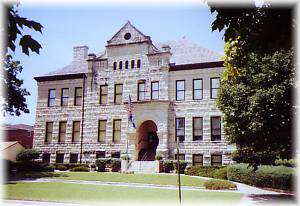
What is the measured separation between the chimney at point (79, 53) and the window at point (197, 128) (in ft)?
54.5

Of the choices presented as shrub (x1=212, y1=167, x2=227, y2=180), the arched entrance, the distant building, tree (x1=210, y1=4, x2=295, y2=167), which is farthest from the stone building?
the distant building

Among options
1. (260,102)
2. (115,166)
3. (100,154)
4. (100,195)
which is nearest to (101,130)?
(100,154)

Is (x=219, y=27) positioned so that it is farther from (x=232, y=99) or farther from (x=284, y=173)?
(x=284, y=173)

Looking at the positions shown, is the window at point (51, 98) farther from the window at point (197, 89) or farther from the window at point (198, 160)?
the window at point (198, 160)

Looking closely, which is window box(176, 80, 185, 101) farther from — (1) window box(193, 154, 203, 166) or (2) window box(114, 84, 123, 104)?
(2) window box(114, 84, 123, 104)

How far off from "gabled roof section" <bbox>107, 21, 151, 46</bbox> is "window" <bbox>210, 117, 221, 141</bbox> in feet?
35.1

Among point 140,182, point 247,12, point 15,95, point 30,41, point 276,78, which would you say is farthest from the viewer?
A: point 15,95

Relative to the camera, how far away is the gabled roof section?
117 ft

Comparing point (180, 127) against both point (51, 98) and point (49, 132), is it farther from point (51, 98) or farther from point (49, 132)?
point (51, 98)

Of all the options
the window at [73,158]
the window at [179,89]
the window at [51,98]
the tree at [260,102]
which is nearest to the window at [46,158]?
the window at [73,158]

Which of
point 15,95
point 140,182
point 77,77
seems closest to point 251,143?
point 140,182

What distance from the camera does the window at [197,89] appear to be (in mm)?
33562

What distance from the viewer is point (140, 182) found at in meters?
22.4

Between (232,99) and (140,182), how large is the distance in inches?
349
